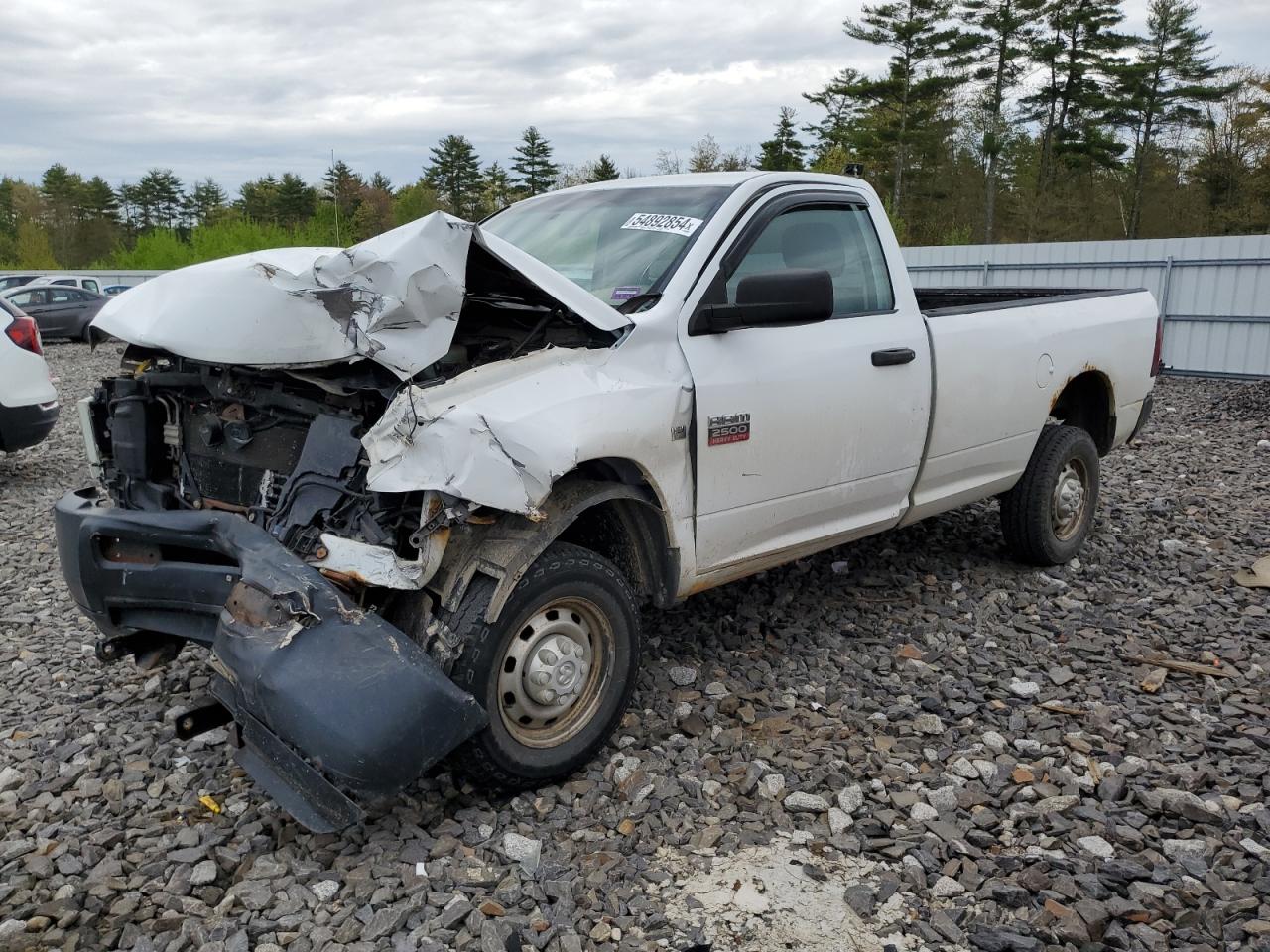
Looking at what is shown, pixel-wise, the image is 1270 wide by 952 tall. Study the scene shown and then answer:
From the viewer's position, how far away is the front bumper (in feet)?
8.50

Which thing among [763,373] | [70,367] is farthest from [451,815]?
[70,367]

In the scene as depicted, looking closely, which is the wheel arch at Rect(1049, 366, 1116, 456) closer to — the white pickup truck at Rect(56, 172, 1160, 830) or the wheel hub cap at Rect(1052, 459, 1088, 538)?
the wheel hub cap at Rect(1052, 459, 1088, 538)

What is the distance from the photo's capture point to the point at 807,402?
151 inches

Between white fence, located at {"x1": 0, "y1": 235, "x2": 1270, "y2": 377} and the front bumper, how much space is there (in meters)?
13.1

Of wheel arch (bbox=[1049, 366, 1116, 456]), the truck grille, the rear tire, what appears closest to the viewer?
the truck grille

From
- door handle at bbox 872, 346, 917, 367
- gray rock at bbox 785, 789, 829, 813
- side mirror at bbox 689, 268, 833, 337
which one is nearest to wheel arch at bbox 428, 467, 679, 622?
side mirror at bbox 689, 268, 833, 337

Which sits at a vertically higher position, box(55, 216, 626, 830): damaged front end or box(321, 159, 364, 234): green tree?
box(321, 159, 364, 234): green tree

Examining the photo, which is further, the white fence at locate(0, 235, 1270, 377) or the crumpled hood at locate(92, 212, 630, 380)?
the white fence at locate(0, 235, 1270, 377)

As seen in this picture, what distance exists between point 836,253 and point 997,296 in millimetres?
2689

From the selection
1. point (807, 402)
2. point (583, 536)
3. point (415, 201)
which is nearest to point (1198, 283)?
point (807, 402)

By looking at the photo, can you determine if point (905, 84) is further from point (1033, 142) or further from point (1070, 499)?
point (1070, 499)

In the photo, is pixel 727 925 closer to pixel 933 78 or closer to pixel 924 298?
pixel 924 298

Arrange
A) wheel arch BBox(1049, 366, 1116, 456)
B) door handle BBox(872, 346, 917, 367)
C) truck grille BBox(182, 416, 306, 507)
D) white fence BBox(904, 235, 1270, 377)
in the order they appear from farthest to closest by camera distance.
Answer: white fence BBox(904, 235, 1270, 377), wheel arch BBox(1049, 366, 1116, 456), door handle BBox(872, 346, 917, 367), truck grille BBox(182, 416, 306, 507)

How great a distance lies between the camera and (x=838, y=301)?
13.8ft
